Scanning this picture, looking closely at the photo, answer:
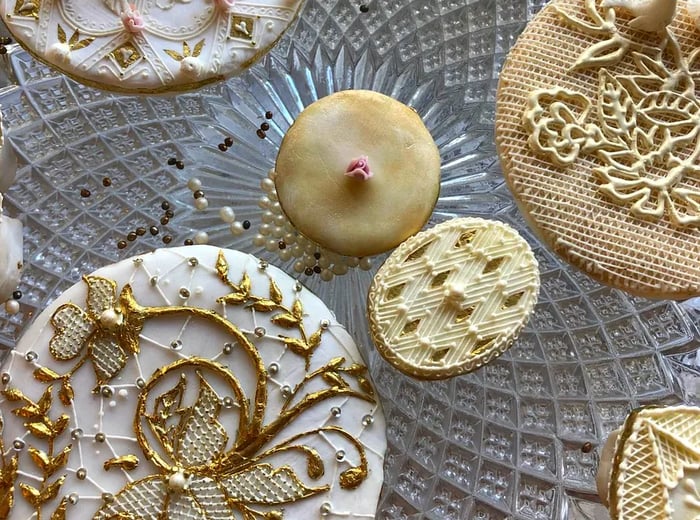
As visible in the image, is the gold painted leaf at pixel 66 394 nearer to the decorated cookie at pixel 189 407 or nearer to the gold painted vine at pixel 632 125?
the decorated cookie at pixel 189 407

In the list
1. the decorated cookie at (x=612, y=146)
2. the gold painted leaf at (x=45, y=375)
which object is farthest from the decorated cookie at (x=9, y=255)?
the decorated cookie at (x=612, y=146)

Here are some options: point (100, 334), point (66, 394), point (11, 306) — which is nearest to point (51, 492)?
point (66, 394)

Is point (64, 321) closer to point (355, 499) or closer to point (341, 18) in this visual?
point (355, 499)

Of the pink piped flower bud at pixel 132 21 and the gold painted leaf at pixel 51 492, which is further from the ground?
the pink piped flower bud at pixel 132 21

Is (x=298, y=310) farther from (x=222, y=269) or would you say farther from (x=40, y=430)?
(x=40, y=430)

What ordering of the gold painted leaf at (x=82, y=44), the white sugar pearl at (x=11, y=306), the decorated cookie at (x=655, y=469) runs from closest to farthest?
1. the decorated cookie at (x=655, y=469)
2. the gold painted leaf at (x=82, y=44)
3. the white sugar pearl at (x=11, y=306)

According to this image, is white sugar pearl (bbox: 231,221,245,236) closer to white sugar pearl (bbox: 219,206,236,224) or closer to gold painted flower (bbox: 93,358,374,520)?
white sugar pearl (bbox: 219,206,236,224)
